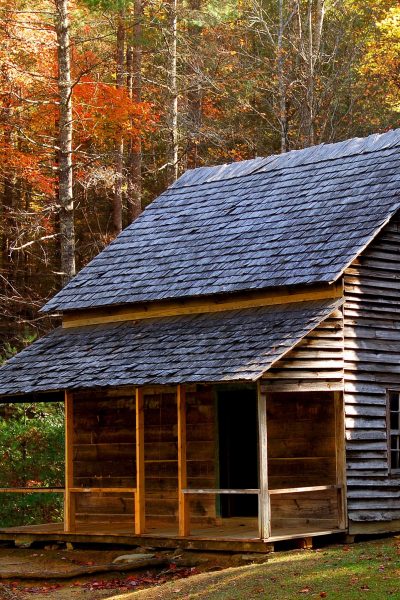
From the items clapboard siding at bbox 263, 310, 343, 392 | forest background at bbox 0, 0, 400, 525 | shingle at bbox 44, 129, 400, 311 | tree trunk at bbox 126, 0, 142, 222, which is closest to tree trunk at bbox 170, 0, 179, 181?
forest background at bbox 0, 0, 400, 525

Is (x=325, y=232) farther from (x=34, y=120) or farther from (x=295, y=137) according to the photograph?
(x=295, y=137)

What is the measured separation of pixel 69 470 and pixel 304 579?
6418 millimetres

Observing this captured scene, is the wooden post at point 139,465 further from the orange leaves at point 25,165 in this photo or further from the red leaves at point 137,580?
the orange leaves at point 25,165

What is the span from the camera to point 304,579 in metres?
15.2

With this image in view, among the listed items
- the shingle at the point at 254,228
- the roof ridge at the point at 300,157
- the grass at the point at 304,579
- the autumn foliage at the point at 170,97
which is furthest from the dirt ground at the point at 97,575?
the autumn foliage at the point at 170,97

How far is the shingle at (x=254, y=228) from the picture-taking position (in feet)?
65.0

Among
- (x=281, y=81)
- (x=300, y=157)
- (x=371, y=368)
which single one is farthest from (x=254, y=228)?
(x=281, y=81)

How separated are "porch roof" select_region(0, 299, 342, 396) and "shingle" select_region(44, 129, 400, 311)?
501mm

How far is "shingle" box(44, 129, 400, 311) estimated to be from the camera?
65.0 ft

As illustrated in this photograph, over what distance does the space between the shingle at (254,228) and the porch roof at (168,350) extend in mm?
501

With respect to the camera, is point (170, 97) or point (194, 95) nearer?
point (170, 97)

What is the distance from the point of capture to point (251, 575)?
15984mm

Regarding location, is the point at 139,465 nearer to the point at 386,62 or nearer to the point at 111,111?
the point at 111,111

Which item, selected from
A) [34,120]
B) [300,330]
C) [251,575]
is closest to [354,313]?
[300,330]
